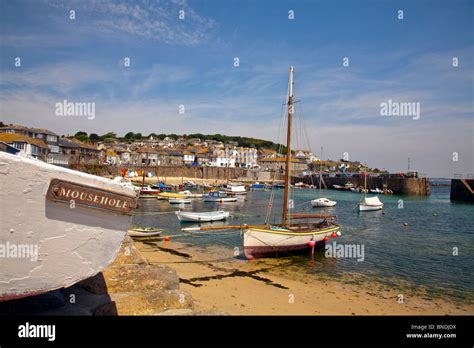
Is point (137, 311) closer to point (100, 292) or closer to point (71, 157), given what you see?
point (100, 292)

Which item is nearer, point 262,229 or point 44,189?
point 44,189

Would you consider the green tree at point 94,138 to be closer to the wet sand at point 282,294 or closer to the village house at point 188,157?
the village house at point 188,157

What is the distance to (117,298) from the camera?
6.79 meters

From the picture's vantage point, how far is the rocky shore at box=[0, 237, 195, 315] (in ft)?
18.8

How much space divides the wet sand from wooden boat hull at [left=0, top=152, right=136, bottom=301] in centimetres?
651

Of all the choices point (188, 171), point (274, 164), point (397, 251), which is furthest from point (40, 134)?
point (274, 164)

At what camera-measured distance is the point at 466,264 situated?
2095 centimetres

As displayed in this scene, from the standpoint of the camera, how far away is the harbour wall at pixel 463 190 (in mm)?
73806

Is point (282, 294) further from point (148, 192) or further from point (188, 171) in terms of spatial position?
point (188, 171)

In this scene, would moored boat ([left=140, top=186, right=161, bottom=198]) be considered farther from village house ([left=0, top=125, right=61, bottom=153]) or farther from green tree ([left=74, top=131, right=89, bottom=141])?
green tree ([left=74, top=131, right=89, bottom=141])

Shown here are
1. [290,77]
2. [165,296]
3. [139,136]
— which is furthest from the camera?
[139,136]

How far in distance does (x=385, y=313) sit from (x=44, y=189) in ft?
42.9

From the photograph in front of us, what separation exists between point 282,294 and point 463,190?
81.4m

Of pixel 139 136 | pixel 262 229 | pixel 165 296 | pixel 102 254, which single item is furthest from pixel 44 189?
pixel 139 136
